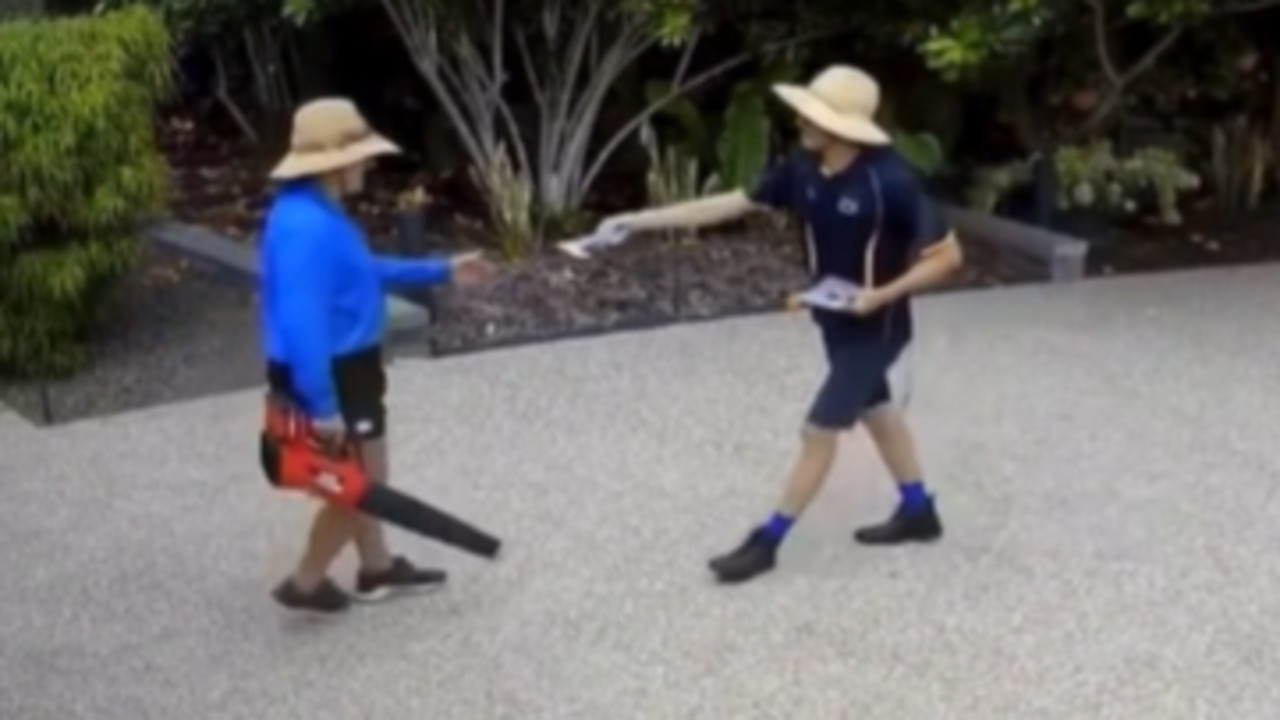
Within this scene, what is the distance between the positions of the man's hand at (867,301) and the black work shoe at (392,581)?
4.36ft

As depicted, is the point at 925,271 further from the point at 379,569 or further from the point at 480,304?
the point at 480,304

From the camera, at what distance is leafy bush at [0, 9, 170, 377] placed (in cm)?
841

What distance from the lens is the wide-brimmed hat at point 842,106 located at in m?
5.93

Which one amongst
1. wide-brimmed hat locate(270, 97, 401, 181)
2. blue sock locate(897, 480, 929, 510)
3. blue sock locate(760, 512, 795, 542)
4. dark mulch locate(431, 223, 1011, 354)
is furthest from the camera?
dark mulch locate(431, 223, 1011, 354)

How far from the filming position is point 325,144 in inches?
226

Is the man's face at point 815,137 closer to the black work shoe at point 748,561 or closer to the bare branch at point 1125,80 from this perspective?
the black work shoe at point 748,561

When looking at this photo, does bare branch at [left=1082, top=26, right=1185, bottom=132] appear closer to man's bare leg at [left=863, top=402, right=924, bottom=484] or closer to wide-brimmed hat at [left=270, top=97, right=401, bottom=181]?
man's bare leg at [left=863, top=402, right=924, bottom=484]

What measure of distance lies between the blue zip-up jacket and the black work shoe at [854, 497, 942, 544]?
5.16 ft

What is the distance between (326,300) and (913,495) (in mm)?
1784

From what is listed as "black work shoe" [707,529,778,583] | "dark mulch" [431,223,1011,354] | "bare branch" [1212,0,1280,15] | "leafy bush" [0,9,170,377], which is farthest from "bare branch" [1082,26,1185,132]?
"black work shoe" [707,529,778,583]

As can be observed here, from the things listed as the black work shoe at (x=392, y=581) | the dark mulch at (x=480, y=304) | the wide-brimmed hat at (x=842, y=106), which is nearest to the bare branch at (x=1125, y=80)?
the dark mulch at (x=480, y=304)

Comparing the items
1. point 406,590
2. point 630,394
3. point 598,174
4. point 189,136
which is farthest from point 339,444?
point 189,136

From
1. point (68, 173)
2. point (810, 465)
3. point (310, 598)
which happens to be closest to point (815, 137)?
point (810, 465)

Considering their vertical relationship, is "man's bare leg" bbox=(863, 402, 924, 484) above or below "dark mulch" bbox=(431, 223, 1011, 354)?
above
